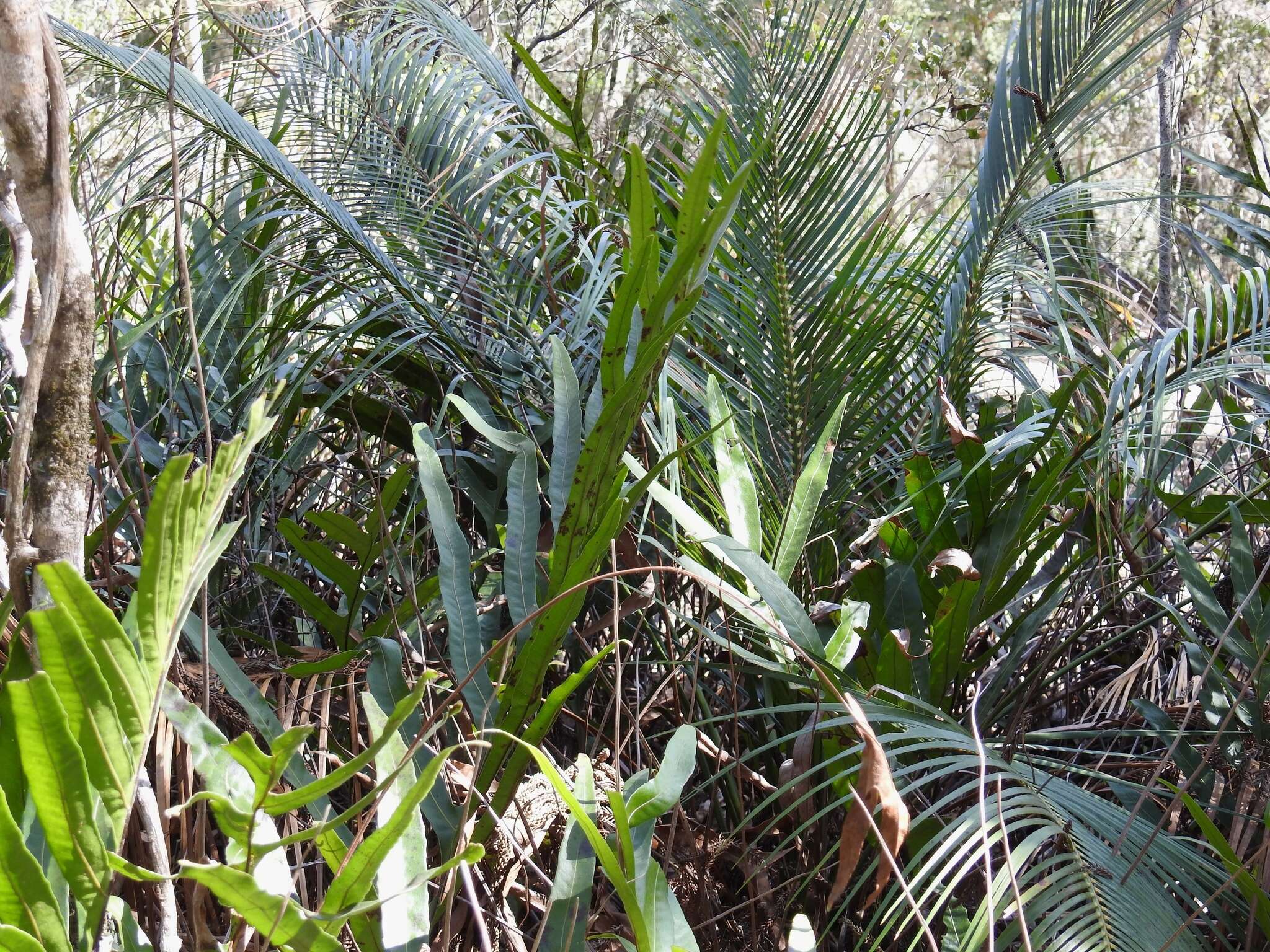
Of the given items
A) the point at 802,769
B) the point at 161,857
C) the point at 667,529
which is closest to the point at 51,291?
the point at 161,857

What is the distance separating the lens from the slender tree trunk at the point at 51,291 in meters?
0.66

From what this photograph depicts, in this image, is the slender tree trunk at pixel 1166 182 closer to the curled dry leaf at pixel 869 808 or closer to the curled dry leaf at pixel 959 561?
the curled dry leaf at pixel 959 561

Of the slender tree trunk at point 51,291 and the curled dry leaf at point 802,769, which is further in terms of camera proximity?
the curled dry leaf at point 802,769

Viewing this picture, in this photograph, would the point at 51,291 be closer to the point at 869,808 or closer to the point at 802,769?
the point at 869,808

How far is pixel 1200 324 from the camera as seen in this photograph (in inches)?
61.4

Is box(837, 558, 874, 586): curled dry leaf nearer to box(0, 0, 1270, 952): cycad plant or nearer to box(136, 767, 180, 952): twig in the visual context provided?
box(0, 0, 1270, 952): cycad plant

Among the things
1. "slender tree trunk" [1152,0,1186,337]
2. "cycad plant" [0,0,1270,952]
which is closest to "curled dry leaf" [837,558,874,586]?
"cycad plant" [0,0,1270,952]

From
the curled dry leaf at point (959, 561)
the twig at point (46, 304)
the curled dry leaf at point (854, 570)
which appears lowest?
the curled dry leaf at point (854, 570)

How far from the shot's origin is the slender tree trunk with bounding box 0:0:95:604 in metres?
0.66

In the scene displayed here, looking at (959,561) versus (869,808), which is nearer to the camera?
(869,808)

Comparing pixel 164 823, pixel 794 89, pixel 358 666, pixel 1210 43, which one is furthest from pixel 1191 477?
pixel 1210 43

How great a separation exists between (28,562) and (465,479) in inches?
30.5

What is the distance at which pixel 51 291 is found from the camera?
0.65 meters

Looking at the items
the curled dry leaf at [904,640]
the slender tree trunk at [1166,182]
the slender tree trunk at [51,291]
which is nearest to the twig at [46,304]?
the slender tree trunk at [51,291]
